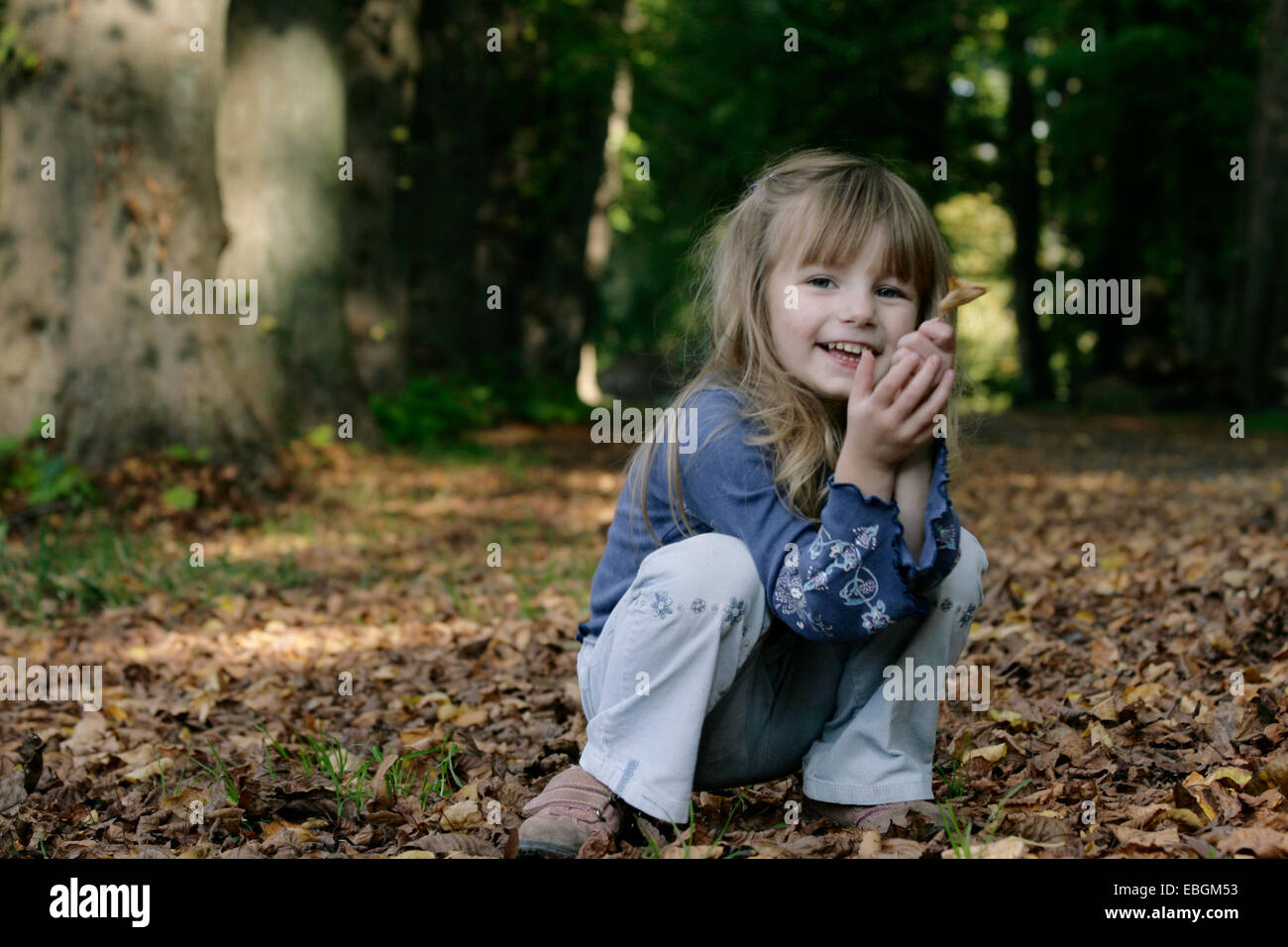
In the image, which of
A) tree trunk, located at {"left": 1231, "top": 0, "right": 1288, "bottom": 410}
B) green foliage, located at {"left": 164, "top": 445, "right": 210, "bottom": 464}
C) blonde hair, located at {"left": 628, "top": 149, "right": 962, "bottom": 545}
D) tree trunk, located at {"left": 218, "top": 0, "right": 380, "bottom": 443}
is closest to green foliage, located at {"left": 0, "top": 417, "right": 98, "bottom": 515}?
green foliage, located at {"left": 164, "top": 445, "right": 210, "bottom": 464}

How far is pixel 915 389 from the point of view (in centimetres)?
231

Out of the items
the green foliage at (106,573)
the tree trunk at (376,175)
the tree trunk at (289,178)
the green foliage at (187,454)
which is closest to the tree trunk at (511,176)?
the tree trunk at (376,175)

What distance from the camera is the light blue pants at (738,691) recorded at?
2410 millimetres

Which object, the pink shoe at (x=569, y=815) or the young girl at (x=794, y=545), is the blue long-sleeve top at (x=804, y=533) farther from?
the pink shoe at (x=569, y=815)

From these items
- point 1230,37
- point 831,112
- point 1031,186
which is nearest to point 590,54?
point 831,112

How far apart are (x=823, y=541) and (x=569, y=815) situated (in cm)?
75

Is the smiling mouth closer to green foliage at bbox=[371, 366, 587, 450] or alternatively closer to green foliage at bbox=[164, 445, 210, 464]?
green foliage at bbox=[164, 445, 210, 464]

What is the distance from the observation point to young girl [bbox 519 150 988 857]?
235 cm

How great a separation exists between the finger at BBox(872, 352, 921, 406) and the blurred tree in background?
34.9 inches

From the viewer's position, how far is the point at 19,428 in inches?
271

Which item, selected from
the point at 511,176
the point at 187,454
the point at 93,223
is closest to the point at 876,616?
the point at 187,454

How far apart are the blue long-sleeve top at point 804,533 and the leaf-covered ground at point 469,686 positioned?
0.47 metres

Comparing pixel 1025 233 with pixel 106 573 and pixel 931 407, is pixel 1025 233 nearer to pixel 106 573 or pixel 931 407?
pixel 106 573
